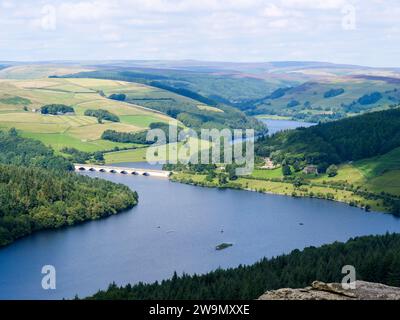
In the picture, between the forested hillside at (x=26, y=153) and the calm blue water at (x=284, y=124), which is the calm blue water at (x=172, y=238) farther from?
the calm blue water at (x=284, y=124)

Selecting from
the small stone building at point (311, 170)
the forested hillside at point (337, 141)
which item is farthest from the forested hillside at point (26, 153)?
the small stone building at point (311, 170)

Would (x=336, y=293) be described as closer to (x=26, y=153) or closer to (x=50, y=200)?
(x=50, y=200)

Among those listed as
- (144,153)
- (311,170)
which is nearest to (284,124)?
(144,153)

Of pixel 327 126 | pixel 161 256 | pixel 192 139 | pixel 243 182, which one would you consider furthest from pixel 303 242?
pixel 192 139

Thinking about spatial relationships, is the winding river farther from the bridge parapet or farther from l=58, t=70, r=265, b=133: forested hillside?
l=58, t=70, r=265, b=133: forested hillside
